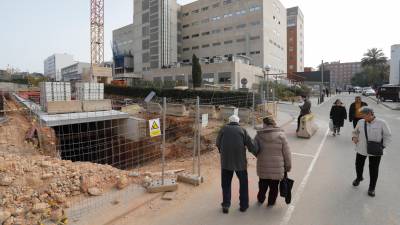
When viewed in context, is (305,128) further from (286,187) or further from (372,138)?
(286,187)

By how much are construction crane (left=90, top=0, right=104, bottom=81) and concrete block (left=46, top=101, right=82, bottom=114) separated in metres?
71.8

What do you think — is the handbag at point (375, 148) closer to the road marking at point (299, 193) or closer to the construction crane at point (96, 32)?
the road marking at point (299, 193)

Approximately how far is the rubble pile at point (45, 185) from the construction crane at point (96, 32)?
8374cm

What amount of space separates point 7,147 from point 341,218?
10023 mm

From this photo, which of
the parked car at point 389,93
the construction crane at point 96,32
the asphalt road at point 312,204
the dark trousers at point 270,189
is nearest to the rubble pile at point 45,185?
the asphalt road at point 312,204

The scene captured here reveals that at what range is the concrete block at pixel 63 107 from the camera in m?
16.1

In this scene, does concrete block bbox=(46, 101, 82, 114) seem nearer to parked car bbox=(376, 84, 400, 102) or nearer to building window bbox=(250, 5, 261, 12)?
parked car bbox=(376, 84, 400, 102)

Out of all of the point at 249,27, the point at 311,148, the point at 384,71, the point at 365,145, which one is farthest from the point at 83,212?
the point at 384,71

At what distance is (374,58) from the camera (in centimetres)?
8194

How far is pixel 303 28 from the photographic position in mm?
102938

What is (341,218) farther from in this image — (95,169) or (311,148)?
(311,148)

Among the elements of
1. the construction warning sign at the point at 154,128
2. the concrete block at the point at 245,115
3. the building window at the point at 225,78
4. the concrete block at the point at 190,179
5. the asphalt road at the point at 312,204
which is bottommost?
the asphalt road at the point at 312,204

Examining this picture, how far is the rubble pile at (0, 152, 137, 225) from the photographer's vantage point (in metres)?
4.42

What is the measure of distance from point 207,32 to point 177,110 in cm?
5692
